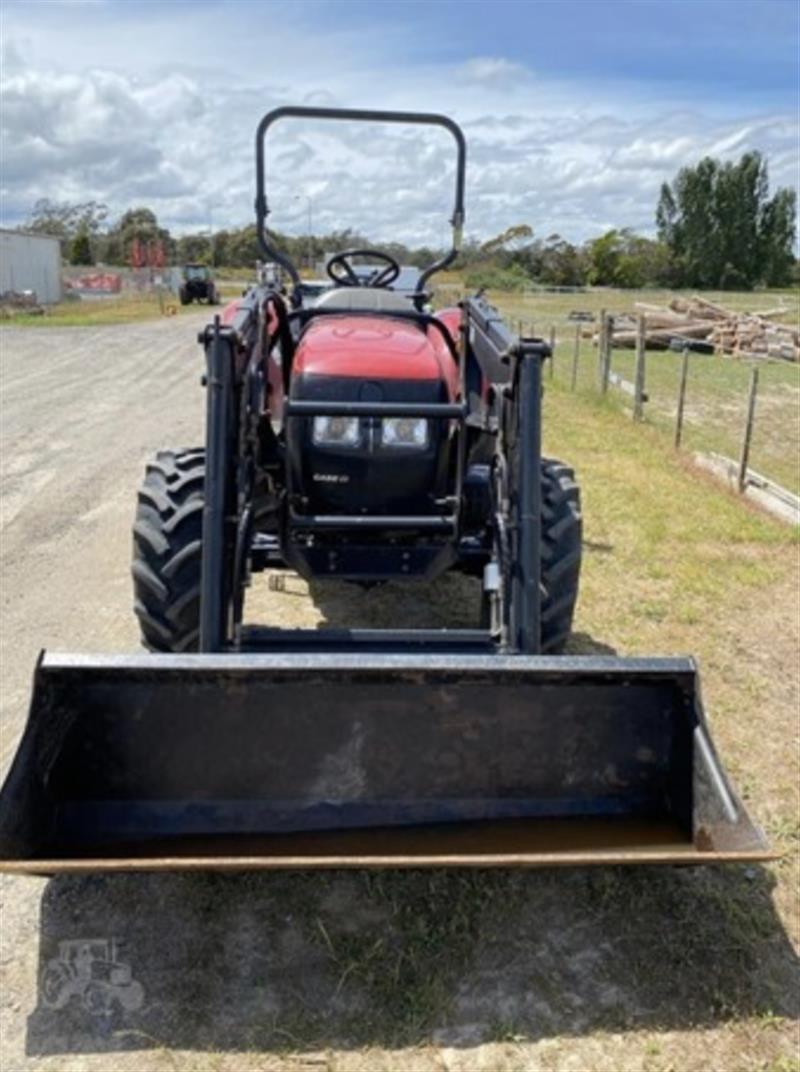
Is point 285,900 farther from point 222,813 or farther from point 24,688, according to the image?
point 24,688

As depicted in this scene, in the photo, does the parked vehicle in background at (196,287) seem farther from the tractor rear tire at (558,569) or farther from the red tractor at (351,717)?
the tractor rear tire at (558,569)

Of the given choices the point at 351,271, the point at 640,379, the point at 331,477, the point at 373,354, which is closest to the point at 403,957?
the point at 331,477

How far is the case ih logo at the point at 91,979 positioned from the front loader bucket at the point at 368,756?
0.24m

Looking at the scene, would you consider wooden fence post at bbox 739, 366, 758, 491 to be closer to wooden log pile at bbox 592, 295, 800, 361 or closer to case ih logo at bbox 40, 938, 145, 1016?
case ih logo at bbox 40, 938, 145, 1016

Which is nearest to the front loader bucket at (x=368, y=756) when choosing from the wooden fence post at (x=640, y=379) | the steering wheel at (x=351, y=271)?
the steering wheel at (x=351, y=271)

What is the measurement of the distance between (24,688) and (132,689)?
1537 millimetres

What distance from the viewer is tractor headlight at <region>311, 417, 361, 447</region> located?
12.5 ft

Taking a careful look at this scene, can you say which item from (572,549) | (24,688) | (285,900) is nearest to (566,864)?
(285,900)

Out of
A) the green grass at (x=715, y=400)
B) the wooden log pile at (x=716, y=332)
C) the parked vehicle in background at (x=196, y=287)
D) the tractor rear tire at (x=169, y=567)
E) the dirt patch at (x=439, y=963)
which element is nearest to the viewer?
the dirt patch at (x=439, y=963)

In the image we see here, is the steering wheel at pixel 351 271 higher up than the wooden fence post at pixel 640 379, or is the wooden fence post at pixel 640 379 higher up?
the steering wheel at pixel 351 271

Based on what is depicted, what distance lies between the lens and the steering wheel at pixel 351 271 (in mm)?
5406

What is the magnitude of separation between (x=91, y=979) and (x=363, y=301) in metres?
3.01

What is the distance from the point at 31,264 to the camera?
41312 mm

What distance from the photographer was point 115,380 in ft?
47.0
